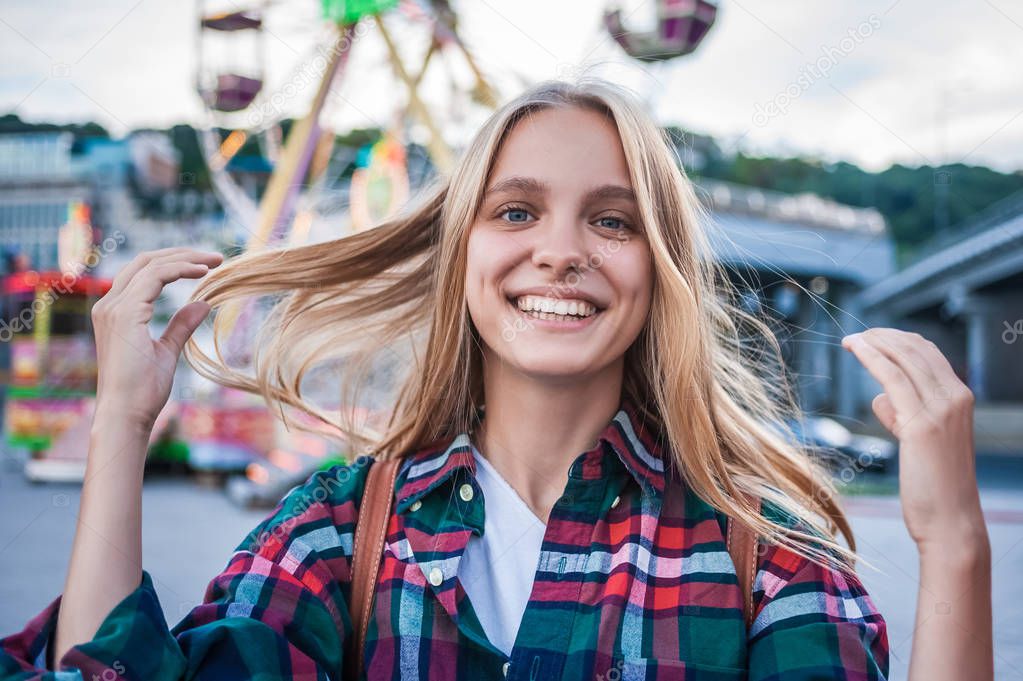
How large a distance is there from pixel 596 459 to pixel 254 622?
0.65 meters

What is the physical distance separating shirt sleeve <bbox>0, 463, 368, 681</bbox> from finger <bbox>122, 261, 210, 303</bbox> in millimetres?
435

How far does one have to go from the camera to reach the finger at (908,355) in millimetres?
1378

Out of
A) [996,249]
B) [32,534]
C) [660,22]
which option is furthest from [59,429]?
[996,249]

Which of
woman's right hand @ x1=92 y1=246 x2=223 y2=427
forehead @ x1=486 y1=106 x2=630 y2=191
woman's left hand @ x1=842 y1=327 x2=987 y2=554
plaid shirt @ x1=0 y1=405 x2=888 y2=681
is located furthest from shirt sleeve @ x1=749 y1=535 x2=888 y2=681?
woman's right hand @ x1=92 y1=246 x2=223 y2=427

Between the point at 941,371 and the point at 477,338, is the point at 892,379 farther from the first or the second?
the point at 477,338

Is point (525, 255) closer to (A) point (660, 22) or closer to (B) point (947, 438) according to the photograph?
(B) point (947, 438)

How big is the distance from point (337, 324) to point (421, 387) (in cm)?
38

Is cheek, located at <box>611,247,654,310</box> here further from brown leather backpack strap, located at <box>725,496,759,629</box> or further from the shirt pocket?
the shirt pocket

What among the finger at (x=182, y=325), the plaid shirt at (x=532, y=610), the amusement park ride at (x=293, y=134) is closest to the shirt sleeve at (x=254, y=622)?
the plaid shirt at (x=532, y=610)

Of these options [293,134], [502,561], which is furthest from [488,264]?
[293,134]

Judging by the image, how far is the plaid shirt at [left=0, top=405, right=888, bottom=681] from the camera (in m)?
1.48

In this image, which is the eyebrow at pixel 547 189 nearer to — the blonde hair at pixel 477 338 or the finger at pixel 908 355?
the blonde hair at pixel 477 338

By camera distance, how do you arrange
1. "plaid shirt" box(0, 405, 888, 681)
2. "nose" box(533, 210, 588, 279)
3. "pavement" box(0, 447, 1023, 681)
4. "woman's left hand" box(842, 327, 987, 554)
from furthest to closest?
"pavement" box(0, 447, 1023, 681) < "nose" box(533, 210, 588, 279) < "plaid shirt" box(0, 405, 888, 681) < "woman's left hand" box(842, 327, 987, 554)

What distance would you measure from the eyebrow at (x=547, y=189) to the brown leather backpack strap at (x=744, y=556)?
61 cm
